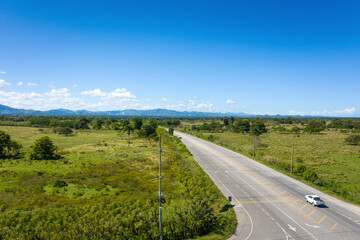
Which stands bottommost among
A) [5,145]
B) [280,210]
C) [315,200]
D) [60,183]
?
[280,210]

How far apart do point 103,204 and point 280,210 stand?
23476mm

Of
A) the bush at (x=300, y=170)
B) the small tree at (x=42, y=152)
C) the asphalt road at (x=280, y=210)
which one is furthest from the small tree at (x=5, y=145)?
the bush at (x=300, y=170)

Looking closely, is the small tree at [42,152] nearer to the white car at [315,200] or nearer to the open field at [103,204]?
the open field at [103,204]

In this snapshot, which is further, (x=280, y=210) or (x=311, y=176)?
(x=311, y=176)

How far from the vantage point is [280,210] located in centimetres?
2709

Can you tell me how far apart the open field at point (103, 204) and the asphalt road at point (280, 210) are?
2.69m

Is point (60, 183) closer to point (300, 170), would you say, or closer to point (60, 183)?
point (60, 183)

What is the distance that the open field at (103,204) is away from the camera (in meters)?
18.6

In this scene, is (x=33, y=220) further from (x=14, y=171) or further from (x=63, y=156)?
(x=63, y=156)

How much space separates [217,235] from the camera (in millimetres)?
21594

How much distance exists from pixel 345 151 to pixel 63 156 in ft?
300

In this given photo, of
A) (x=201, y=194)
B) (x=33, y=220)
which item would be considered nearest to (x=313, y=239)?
(x=201, y=194)

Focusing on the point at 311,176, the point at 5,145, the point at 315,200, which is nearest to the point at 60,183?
the point at 5,145

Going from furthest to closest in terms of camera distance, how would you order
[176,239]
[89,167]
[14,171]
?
[89,167] < [14,171] < [176,239]
